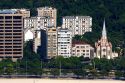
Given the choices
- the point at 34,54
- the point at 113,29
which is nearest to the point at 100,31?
the point at 113,29

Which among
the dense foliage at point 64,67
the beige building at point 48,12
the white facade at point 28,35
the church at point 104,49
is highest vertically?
the beige building at point 48,12

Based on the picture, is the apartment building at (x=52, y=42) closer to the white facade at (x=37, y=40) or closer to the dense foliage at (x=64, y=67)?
the white facade at (x=37, y=40)

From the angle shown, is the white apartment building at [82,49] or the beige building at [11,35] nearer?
the beige building at [11,35]

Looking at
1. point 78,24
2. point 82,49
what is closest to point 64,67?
point 82,49

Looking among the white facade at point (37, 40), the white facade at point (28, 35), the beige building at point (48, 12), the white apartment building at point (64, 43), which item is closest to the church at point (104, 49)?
the white apartment building at point (64, 43)

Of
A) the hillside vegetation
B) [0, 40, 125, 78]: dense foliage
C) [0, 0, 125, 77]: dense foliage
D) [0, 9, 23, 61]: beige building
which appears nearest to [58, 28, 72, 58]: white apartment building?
[0, 0, 125, 77]: dense foliage

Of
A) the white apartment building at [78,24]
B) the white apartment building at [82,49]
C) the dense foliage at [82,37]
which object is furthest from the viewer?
the white apartment building at [78,24]

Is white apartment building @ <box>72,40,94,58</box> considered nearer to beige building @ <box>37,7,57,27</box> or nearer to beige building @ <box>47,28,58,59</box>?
beige building @ <box>47,28,58,59</box>
